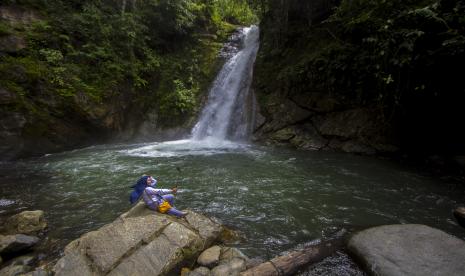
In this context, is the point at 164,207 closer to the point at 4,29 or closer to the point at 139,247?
the point at 139,247

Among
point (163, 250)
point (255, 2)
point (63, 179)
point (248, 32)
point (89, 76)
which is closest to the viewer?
point (163, 250)

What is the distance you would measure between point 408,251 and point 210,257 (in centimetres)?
309

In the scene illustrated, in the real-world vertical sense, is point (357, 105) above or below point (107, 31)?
below

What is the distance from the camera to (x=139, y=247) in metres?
4.70

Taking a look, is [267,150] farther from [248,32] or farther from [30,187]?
[248,32]

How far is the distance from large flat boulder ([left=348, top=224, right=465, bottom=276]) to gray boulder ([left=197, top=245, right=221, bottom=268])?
7.30 feet

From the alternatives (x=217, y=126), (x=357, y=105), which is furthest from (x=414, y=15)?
(x=217, y=126)

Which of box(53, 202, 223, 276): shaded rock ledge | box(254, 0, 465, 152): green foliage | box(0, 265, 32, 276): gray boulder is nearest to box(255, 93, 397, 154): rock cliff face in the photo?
box(254, 0, 465, 152): green foliage

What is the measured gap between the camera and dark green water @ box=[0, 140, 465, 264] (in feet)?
19.5

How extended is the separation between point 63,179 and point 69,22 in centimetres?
975

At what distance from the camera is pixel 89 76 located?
14.6 m

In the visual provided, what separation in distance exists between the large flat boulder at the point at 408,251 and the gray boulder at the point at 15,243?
5.74 m

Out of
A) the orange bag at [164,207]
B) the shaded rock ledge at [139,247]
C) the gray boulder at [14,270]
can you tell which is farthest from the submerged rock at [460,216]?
the gray boulder at [14,270]

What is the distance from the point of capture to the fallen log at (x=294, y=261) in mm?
4243
